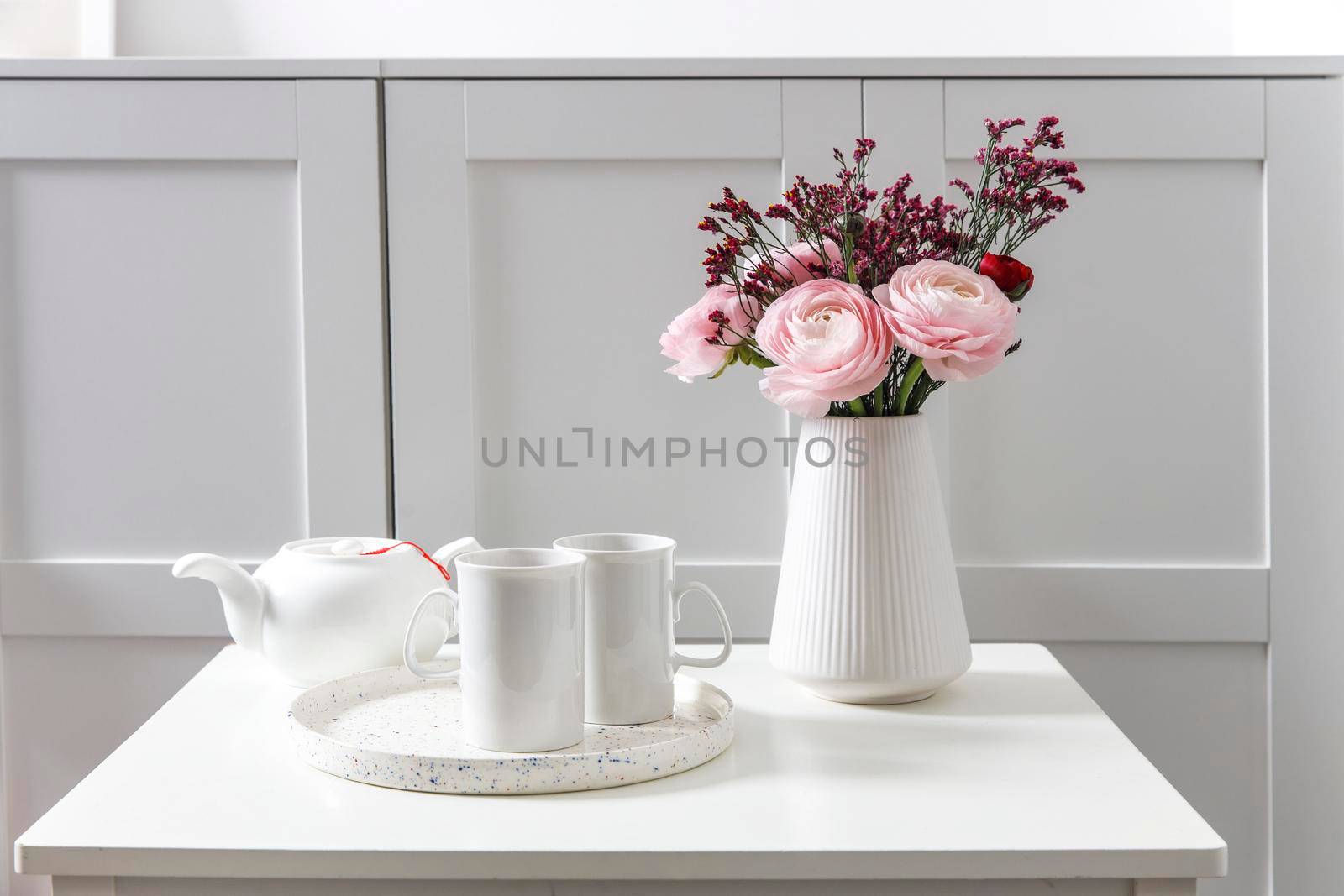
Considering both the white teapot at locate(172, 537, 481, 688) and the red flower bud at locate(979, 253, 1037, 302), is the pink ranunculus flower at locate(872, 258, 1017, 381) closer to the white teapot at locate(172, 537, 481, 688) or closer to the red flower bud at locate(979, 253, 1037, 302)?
the red flower bud at locate(979, 253, 1037, 302)

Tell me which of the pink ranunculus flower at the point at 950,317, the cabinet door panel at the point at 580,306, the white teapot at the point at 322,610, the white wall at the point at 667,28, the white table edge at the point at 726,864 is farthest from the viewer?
the white wall at the point at 667,28

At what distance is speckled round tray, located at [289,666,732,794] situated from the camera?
26.1 inches

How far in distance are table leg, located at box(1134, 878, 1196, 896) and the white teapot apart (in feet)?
1.81

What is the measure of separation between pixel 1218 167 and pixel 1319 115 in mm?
115

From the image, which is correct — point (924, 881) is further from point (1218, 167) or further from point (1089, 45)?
point (1089, 45)

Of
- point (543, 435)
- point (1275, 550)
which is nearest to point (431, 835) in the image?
point (543, 435)

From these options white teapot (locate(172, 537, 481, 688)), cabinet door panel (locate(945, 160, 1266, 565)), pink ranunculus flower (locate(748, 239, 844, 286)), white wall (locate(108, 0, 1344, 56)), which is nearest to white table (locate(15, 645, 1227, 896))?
white teapot (locate(172, 537, 481, 688))

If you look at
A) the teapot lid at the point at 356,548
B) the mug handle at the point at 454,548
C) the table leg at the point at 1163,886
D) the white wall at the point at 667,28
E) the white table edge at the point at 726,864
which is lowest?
the table leg at the point at 1163,886

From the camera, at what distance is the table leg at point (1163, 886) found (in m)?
0.61

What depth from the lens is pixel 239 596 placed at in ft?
2.88

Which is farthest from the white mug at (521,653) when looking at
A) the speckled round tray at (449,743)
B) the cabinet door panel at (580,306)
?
the cabinet door panel at (580,306)

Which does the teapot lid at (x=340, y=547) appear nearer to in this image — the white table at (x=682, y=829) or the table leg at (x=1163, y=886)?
the white table at (x=682, y=829)

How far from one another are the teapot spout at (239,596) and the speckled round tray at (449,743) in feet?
0.34

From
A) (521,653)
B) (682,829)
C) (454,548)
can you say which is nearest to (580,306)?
(454,548)
